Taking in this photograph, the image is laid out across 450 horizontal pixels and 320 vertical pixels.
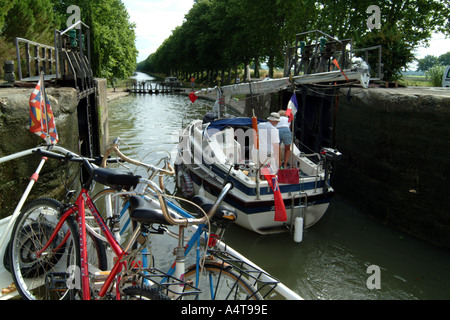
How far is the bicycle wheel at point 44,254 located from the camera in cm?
321

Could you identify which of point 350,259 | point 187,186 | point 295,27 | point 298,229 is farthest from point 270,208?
point 295,27

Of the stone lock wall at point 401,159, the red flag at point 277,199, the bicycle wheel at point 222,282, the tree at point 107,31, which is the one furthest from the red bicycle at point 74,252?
the tree at point 107,31

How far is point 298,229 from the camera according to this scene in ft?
26.1

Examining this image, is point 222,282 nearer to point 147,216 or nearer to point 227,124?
point 147,216

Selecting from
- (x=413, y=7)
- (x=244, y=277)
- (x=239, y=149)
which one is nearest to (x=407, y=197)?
(x=239, y=149)

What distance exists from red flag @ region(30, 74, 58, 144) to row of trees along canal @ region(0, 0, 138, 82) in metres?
13.7

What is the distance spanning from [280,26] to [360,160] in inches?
1048

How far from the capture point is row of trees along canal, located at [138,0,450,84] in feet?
50.9

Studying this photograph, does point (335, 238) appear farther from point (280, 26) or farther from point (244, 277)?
point (280, 26)

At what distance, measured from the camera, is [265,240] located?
8289 millimetres

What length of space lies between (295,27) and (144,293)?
2975cm

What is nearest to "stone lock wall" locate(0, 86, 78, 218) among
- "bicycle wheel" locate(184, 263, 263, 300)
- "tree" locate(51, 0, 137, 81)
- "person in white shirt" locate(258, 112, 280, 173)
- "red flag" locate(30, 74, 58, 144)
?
"red flag" locate(30, 74, 58, 144)

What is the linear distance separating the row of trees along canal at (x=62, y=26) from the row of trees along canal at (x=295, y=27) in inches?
373

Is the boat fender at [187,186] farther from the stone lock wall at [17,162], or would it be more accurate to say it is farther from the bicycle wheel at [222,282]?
the bicycle wheel at [222,282]
